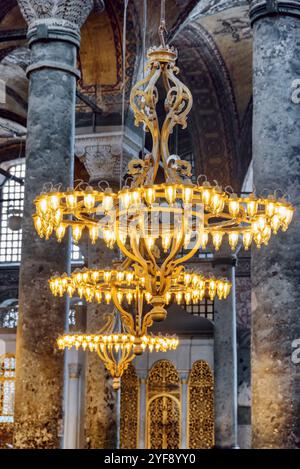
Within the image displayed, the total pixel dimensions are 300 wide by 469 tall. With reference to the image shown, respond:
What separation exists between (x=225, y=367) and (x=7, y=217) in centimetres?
857

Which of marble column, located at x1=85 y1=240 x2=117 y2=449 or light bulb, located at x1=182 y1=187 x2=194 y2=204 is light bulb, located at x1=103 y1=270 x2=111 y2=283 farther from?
marble column, located at x1=85 y1=240 x2=117 y2=449

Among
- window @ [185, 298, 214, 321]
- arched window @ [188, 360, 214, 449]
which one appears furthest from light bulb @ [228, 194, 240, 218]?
window @ [185, 298, 214, 321]

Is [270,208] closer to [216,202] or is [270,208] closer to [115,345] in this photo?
[216,202]

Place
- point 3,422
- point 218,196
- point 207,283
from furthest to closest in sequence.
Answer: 1. point 3,422
2. point 207,283
3. point 218,196

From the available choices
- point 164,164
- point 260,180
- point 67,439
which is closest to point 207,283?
point 260,180

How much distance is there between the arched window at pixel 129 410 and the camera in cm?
1644

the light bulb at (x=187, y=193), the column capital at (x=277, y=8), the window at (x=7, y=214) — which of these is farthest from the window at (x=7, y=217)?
the light bulb at (x=187, y=193)

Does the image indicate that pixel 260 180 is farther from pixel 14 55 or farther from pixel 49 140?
pixel 14 55

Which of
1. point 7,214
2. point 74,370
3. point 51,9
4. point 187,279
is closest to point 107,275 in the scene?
point 187,279

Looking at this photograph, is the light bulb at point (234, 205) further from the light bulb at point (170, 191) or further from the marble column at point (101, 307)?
the marble column at point (101, 307)

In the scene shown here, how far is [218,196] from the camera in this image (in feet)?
20.4

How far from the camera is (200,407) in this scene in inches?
647

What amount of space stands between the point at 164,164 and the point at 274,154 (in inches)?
57.0

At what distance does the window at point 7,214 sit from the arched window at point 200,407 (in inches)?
282
